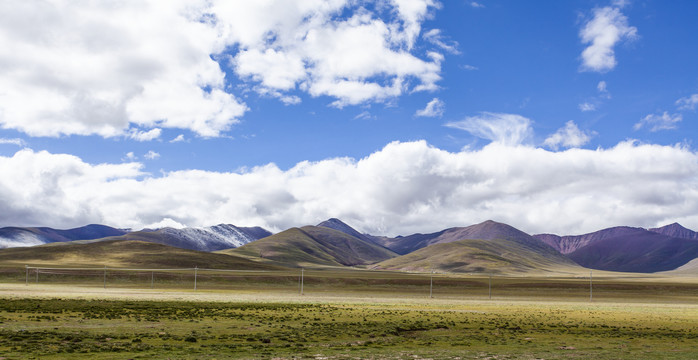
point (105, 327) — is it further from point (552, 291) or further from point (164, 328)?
point (552, 291)

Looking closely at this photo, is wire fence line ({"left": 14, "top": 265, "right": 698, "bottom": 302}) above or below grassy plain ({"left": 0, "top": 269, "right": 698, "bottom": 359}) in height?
below

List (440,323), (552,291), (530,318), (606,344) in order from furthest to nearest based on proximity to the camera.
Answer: (552,291)
(530,318)
(440,323)
(606,344)

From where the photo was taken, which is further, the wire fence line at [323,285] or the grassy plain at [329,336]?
the wire fence line at [323,285]

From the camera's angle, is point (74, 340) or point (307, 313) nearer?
point (74, 340)

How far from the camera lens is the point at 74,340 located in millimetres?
27391

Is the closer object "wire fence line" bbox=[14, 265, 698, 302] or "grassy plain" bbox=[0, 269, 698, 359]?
"grassy plain" bbox=[0, 269, 698, 359]

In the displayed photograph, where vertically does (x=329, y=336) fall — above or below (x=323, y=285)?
above

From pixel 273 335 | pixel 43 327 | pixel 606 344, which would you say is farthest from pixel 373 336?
pixel 43 327

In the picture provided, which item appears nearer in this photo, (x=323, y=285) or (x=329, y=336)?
(x=329, y=336)

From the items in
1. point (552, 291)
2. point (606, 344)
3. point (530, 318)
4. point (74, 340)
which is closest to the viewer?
point (74, 340)

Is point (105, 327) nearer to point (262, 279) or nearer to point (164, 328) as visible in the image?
point (164, 328)

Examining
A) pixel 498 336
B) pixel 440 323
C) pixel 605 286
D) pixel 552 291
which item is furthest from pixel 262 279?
pixel 498 336

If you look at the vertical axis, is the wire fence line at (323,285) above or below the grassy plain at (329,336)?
below

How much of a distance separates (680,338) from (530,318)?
15.3 metres
